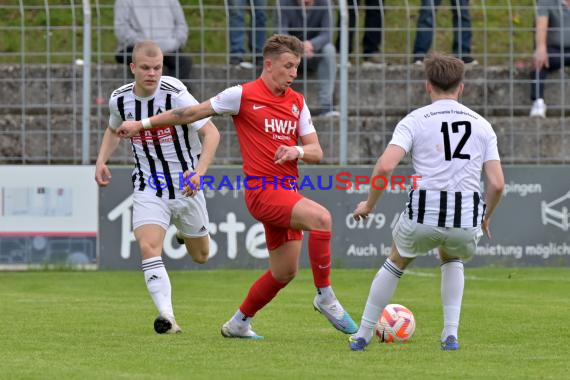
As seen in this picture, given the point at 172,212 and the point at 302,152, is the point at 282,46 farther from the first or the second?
the point at 172,212

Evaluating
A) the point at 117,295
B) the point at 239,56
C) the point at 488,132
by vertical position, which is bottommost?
the point at 117,295

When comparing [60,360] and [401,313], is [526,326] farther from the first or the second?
[60,360]

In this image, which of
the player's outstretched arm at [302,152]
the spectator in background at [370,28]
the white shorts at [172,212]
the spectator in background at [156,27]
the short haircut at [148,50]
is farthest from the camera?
the spectator in background at [370,28]

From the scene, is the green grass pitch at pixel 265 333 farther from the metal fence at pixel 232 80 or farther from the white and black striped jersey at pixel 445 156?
the metal fence at pixel 232 80

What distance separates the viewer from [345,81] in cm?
1562

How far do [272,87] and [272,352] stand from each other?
73.5 inches

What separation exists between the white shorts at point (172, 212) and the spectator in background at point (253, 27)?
621 cm

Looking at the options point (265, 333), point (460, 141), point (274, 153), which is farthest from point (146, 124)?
point (460, 141)

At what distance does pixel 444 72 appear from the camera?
7531mm

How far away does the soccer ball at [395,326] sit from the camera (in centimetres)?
831

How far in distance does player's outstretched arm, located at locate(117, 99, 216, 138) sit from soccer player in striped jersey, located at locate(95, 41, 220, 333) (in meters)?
0.48

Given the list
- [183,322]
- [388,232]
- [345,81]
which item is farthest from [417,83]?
[183,322]

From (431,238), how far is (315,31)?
834 centimetres

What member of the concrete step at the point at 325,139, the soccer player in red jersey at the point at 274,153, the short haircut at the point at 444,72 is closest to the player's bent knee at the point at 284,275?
the soccer player in red jersey at the point at 274,153
